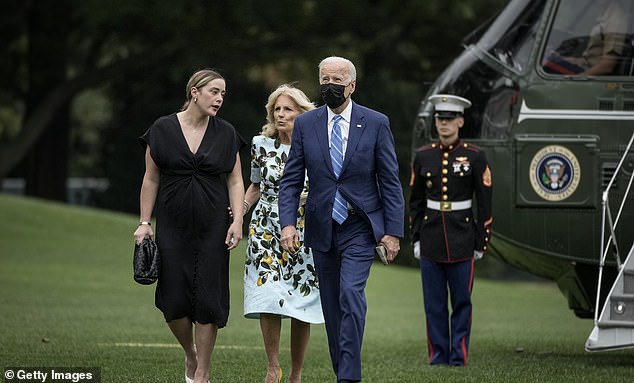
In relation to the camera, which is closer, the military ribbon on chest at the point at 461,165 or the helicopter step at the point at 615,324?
the helicopter step at the point at 615,324

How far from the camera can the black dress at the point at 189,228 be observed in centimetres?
834

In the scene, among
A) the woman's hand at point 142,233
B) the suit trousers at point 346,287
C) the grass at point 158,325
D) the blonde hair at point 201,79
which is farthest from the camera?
the grass at point 158,325

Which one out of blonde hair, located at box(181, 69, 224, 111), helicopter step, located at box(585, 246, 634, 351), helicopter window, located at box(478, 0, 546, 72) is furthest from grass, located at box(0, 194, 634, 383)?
helicopter window, located at box(478, 0, 546, 72)

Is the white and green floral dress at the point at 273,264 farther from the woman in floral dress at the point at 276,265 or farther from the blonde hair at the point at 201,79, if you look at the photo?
the blonde hair at the point at 201,79

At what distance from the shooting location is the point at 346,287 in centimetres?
781

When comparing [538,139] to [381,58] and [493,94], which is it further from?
[381,58]

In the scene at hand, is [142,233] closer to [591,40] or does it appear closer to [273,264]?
[273,264]

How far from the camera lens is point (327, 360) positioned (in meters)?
11.0

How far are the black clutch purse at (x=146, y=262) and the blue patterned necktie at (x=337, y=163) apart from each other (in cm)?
113

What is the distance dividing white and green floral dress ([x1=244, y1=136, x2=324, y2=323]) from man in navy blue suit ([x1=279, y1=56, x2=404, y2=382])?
0.76m

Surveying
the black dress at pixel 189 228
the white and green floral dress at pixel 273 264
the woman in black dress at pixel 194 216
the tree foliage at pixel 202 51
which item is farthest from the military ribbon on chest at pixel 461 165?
the tree foliage at pixel 202 51

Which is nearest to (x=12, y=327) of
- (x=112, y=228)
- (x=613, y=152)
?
(x=613, y=152)

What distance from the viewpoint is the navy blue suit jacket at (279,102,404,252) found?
7.86 metres
